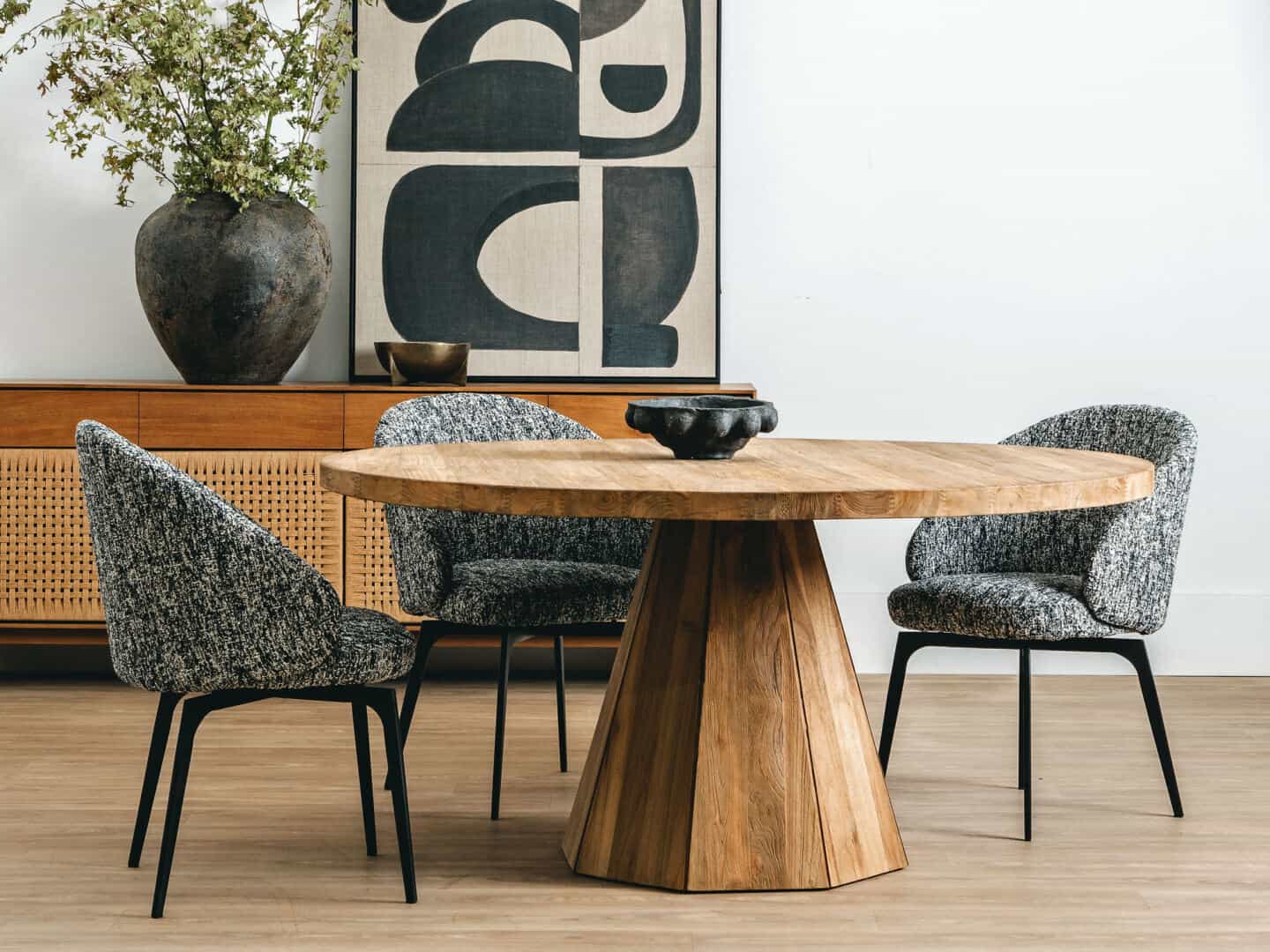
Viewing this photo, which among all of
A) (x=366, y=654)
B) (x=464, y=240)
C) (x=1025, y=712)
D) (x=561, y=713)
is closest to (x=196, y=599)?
(x=366, y=654)

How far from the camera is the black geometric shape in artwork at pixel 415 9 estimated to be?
11.7 feet

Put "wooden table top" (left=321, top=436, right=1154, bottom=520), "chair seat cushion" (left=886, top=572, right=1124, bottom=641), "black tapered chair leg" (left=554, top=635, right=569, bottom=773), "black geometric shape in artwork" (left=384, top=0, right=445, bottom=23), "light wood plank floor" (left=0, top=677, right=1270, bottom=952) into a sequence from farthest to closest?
"black geometric shape in artwork" (left=384, top=0, right=445, bottom=23) → "black tapered chair leg" (left=554, top=635, right=569, bottom=773) → "chair seat cushion" (left=886, top=572, right=1124, bottom=641) → "light wood plank floor" (left=0, top=677, right=1270, bottom=952) → "wooden table top" (left=321, top=436, right=1154, bottom=520)

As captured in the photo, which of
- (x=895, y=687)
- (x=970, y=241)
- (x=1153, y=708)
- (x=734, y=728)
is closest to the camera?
(x=734, y=728)

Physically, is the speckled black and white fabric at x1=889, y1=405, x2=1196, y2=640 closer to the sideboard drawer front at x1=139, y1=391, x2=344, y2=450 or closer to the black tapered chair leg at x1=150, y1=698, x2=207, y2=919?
the black tapered chair leg at x1=150, y1=698, x2=207, y2=919

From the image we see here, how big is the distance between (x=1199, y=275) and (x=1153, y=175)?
30 cm

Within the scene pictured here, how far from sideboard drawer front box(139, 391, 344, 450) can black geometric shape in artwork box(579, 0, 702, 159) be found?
99 cm

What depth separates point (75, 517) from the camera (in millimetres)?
3279

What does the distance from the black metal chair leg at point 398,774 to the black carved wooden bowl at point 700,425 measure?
535 millimetres

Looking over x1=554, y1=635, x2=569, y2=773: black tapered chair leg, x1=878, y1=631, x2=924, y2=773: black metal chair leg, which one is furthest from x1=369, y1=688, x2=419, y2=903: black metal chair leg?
x1=878, y1=631, x2=924, y2=773: black metal chair leg

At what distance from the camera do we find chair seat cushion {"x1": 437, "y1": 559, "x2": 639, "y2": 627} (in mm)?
2295

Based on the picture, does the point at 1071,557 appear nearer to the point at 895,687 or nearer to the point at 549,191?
the point at 895,687

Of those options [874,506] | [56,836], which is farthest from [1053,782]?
[56,836]

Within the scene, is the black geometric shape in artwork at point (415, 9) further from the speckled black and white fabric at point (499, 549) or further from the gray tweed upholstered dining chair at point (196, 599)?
the gray tweed upholstered dining chair at point (196, 599)

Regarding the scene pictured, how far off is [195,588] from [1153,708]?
162 centimetres
